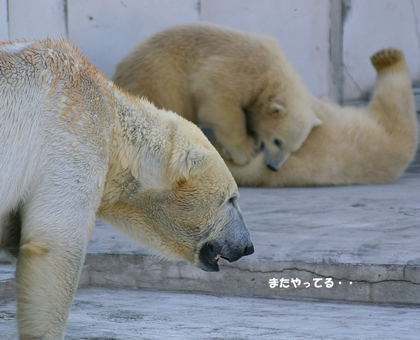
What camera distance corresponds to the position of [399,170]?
223 inches

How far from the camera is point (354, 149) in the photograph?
5562 millimetres

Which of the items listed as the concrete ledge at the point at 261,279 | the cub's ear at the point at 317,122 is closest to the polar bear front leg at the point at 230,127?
the cub's ear at the point at 317,122

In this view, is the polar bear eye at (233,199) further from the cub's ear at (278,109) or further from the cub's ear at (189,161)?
the cub's ear at (278,109)

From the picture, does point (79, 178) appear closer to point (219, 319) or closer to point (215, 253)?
point (215, 253)

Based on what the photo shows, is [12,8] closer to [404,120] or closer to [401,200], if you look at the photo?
[401,200]

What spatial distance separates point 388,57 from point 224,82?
181cm

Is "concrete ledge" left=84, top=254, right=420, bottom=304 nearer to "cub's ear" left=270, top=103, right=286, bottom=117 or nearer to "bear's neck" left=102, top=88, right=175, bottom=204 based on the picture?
"bear's neck" left=102, top=88, right=175, bottom=204

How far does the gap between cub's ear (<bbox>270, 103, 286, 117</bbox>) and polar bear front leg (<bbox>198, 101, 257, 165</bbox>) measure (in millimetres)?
252

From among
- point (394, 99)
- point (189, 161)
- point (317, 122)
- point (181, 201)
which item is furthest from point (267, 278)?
point (394, 99)

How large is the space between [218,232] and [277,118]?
312 centimetres

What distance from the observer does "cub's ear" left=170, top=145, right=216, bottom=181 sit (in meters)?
2.21

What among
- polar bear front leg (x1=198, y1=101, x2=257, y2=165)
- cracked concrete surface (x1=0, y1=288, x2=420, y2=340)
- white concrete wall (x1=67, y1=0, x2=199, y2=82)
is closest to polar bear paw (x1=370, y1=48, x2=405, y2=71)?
polar bear front leg (x1=198, y1=101, x2=257, y2=165)

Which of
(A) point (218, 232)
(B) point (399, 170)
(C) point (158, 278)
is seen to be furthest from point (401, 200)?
(A) point (218, 232)

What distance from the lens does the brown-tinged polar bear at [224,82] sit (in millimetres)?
4992
